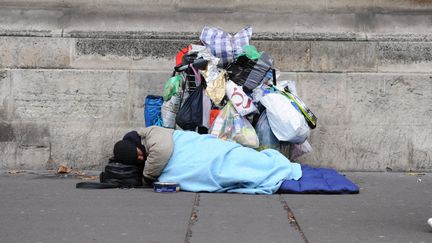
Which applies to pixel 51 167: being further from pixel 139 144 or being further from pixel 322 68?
pixel 322 68

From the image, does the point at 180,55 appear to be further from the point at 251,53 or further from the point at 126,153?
the point at 126,153

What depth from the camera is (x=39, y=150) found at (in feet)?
25.8

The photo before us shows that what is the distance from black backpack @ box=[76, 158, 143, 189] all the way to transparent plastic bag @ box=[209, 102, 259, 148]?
2.90ft

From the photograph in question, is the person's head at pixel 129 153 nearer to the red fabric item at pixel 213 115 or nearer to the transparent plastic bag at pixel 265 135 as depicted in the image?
the red fabric item at pixel 213 115

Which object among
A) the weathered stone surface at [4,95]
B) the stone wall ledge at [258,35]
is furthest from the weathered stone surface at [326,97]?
the weathered stone surface at [4,95]

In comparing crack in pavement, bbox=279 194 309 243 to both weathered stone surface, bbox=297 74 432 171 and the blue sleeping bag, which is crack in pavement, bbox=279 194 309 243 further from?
weathered stone surface, bbox=297 74 432 171

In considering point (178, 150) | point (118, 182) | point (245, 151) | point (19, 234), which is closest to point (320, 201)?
point (245, 151)

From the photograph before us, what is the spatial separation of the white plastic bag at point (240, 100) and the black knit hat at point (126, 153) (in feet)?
3.73

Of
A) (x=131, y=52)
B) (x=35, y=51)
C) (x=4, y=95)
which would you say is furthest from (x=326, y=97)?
(x=4, y=95)

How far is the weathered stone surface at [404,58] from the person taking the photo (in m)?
7.93

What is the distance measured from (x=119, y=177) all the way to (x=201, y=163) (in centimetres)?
76

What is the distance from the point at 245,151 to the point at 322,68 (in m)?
1.68

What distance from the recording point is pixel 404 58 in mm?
7930

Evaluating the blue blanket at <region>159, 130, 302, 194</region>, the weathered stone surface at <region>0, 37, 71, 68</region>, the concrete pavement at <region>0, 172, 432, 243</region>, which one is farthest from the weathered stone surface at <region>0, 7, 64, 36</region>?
the blue blanket at <region>159, 130, 302, 194</region>
